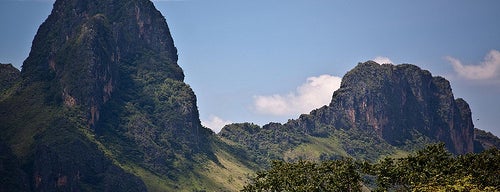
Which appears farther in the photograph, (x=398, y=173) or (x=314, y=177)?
(x=314, y=177)

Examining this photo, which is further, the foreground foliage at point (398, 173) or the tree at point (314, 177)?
the tree at point (314, 177)

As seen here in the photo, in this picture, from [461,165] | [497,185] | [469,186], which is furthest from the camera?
[461,165]

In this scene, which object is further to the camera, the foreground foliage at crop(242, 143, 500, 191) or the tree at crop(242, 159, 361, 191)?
the tree at crop(242, 159, 361, 191)

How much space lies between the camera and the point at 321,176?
127 m

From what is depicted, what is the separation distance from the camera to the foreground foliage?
390 ft

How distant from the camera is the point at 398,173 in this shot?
12081cm

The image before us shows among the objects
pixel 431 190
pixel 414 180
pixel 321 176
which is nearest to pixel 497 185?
pixel 414 180

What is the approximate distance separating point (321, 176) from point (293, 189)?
6985 millimetres

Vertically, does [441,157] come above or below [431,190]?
above

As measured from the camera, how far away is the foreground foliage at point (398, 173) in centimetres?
11875

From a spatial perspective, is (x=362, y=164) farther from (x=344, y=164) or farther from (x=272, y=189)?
(x=272, y=189)

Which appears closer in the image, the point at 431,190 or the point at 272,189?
the point at 431,190

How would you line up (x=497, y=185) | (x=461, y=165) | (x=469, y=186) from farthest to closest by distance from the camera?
1. (x=461, y=165)
2. (x=497, y=185)
3. (x=469, y=186)

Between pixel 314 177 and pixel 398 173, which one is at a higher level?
pixel 398 173
